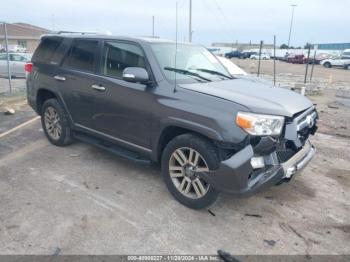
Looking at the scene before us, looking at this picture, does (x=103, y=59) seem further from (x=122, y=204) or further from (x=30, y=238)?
(x=30, y=238)

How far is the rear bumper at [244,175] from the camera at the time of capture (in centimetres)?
312

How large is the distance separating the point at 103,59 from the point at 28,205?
7.00 feet

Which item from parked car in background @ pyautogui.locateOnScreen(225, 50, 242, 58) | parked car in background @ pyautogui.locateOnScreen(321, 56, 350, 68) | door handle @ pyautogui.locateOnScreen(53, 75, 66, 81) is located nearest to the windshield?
door handle @ pyautogui.locateOnScreen(53, 75, 66, 81)

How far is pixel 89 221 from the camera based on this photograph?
11.3 feet

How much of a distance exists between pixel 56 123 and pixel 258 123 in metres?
3.65

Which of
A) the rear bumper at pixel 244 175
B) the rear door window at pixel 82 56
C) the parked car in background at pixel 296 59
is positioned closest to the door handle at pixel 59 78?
the rear door window at pixel 82 56

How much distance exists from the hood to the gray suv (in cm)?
1

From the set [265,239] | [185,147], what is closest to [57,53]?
[185,147]

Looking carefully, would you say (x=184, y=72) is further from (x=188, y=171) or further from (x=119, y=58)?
(x=188, y=171)

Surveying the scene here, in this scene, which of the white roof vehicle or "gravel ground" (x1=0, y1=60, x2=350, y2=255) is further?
the white roof vehicle

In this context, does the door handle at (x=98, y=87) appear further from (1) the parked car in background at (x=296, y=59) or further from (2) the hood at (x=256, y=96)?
(1) the parked car in background at (x=296, y=59)

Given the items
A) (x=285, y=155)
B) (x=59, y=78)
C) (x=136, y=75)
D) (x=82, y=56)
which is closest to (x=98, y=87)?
(x=82, y=56)

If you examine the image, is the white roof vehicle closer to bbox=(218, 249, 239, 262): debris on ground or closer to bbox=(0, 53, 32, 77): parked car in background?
bbox=(0, 53, 32, 77): parked car in background

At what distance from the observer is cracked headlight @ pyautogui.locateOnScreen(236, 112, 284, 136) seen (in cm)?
320
